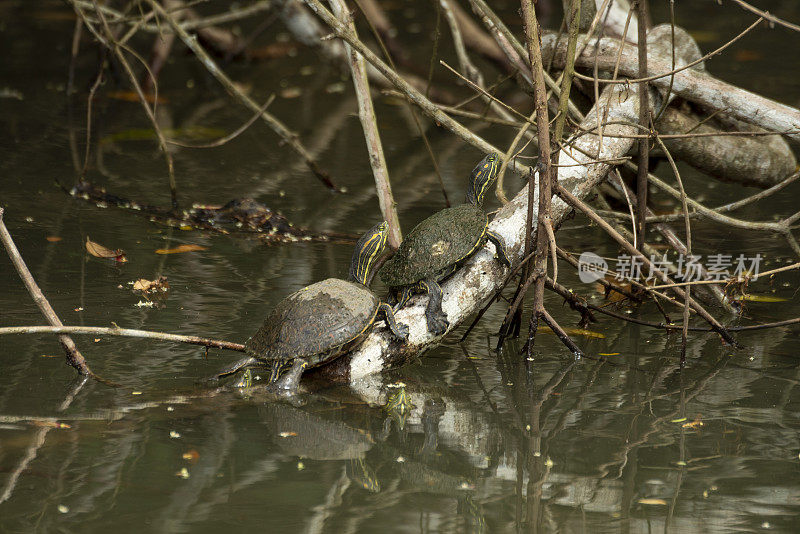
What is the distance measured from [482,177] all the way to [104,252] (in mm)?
2074

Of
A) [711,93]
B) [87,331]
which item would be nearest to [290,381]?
[87,331]

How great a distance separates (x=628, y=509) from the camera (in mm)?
2590

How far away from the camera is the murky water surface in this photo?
8.45 feet

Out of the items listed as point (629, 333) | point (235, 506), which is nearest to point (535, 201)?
point (629, 333)

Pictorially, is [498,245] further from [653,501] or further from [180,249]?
[180,249]

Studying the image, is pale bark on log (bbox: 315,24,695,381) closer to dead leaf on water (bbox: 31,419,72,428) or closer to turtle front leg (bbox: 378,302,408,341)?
turtle front leg (bbox: 378,302,408,341)

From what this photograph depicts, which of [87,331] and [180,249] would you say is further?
[180,249]

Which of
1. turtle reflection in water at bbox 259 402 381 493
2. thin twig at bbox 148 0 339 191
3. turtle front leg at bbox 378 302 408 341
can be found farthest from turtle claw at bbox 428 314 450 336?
thin twig at bbox 148 0 339 191

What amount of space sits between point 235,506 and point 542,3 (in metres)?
8.62

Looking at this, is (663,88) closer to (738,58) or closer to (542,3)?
(738,58)

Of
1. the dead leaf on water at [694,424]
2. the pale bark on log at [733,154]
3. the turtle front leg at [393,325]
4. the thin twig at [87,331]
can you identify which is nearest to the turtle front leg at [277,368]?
the thin twig at [87,331]

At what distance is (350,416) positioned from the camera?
10.6ft

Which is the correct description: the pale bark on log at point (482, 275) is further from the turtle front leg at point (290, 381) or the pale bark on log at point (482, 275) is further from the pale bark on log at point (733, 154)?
the pale bark on log at point (733, 154)

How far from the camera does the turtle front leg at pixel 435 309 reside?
11.9ft
